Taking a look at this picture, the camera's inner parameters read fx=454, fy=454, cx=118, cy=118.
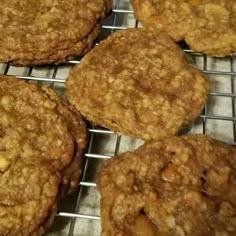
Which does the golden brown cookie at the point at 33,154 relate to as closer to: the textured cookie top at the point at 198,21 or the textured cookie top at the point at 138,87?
the textured cookie top at the point at 138,87

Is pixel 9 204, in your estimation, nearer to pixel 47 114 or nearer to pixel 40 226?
pixel 40 226

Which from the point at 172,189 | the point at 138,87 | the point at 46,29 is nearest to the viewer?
the point at 172,189

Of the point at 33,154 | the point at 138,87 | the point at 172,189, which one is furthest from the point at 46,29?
the point at 172,189

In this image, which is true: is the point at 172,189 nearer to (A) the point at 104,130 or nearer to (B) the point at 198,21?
(A) the point at 104,130

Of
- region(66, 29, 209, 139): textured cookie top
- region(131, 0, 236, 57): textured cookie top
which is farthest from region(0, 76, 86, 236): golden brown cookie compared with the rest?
region(131, 0, 236, 57): textured cookie top

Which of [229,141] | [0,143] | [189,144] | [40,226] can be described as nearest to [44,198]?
[40,226]

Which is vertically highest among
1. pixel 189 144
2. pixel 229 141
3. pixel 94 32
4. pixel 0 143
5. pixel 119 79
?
pixel 94 32

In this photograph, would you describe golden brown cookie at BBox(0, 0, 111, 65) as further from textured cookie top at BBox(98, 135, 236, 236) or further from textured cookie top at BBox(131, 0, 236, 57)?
textured cookie top at BBox(98, 135, 236, 236)

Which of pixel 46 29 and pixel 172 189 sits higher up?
pixel 46 29
